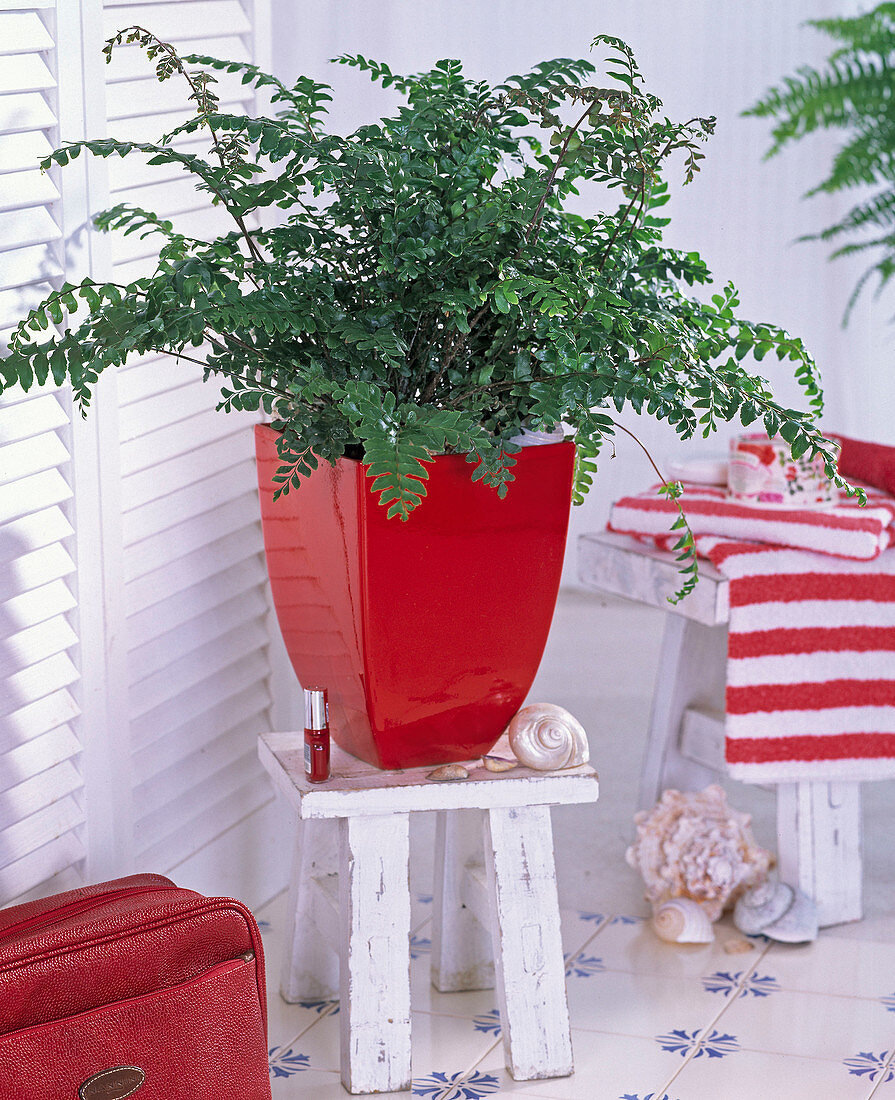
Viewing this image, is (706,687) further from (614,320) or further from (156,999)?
(156,999)

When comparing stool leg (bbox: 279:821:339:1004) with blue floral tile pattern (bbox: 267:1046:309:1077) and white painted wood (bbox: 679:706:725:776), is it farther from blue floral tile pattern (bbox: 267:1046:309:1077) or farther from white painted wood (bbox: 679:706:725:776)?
white painted wood (bbox: 679:706:725:776)

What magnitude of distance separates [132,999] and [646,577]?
32.5 inches

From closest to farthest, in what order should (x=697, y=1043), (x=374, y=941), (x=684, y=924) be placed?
(x=374, y=941), (x=697, y=1043), (x=684, y=924)

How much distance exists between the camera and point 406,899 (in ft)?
4.00

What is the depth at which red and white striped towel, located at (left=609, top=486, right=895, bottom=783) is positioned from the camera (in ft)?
4.94

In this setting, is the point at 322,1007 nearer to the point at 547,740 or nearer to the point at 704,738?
the point at 547,740

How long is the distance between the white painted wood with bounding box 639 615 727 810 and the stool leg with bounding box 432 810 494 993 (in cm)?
39

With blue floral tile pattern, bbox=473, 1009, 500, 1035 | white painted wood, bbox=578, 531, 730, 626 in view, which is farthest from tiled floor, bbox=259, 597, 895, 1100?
white painted wood, bbox=578, 531, 730, 626

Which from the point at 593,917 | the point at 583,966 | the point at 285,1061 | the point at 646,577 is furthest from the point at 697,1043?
the point at 646,577

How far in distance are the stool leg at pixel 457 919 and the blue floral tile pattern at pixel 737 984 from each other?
0.24 m

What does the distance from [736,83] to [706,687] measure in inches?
72.7

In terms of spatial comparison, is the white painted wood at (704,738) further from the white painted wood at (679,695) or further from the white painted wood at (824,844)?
the white painted wood at (824,844)

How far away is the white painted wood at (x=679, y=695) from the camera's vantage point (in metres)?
1.73

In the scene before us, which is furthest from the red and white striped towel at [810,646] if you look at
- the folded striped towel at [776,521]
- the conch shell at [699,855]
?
the conch shell at [699,855]
